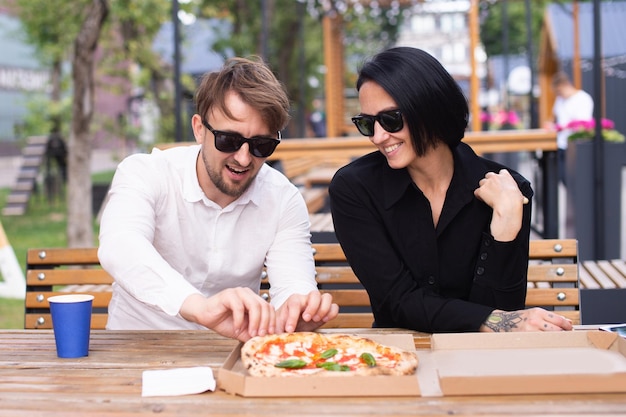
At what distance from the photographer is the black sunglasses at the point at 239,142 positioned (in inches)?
112

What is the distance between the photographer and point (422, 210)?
9.96 feet

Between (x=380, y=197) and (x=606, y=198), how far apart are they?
15.0 ft

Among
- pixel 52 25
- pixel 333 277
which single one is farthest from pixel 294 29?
pixel 333 277

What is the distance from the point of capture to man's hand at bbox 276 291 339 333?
259 centimetres

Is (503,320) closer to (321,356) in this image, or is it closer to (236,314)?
(321,356)

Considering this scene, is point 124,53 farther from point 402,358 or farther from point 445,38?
point 402,358

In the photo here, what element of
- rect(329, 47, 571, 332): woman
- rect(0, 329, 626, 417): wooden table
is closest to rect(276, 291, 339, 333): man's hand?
rect(0, 329, 626, 417): wooden table

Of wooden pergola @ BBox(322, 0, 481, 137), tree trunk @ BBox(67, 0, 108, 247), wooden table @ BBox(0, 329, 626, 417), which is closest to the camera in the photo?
wooden table @ BBox(0, 329, 626, 417)

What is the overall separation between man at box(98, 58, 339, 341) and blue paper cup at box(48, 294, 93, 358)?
23 cm

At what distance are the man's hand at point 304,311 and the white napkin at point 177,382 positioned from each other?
389 mm

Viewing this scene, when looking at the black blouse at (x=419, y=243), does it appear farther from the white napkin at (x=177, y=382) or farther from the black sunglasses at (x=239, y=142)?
the white napkin at (x=177, y=382)

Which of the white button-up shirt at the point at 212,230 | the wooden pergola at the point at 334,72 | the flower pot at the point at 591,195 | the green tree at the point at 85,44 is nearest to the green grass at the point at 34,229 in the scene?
the green tree at the point at 85,44

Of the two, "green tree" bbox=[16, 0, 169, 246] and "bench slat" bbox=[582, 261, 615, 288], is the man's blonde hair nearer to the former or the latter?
"bench slat" bbox=[582, 261, 615, 288]

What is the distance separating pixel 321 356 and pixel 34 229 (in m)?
12.7
